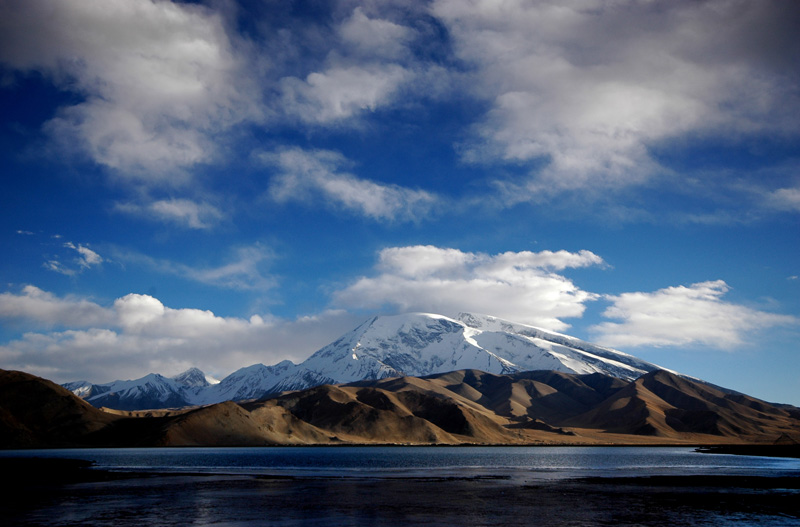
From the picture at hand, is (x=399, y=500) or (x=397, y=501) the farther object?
(x=399, y=500)

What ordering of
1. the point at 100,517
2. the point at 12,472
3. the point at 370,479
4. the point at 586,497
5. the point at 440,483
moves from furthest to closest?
the point at 12,472 < the point at 370,479 < the point at 440,483 < the point at 586,497 < the point at 100,517

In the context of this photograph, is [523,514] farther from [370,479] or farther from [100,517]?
[370,479]

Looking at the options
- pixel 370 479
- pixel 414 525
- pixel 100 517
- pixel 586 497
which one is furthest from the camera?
pixel 370 479

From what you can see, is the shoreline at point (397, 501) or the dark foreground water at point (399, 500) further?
the dark foreground water at point (399, 500)

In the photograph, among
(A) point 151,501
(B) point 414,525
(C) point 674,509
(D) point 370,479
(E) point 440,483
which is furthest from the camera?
(D) point 370,479

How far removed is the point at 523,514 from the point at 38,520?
132 ft

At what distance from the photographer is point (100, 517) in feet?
170

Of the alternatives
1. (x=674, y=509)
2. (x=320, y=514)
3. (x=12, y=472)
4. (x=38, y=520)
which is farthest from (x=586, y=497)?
(x=12, y=472)

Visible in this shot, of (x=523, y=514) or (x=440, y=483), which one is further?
(x=440, y=483)

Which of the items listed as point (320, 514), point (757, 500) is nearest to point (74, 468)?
point (320, 514)

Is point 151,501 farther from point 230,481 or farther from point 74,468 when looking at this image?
point 74,468

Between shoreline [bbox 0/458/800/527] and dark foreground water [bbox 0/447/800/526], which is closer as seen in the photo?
shoreline [bbox 0/458/800/527]

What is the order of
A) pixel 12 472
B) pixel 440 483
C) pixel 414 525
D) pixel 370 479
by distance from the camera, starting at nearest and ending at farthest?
1. pixel 414 525
2. pixel 440 483
3. pixel 370 479
4. pixel 12 472

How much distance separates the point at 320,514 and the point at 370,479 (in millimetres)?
39314
